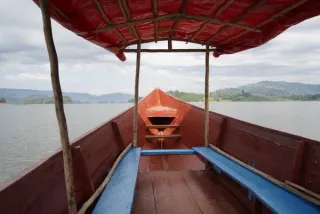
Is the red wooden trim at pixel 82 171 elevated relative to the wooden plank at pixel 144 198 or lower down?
elevated

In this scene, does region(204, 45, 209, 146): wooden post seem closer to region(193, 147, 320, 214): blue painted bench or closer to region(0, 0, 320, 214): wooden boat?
region(0, 0, 320, 214): wooden boat

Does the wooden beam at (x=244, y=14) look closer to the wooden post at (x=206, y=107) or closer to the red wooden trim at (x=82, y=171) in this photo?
the wooden post at (x=206, y=107)

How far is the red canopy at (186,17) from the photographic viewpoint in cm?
229

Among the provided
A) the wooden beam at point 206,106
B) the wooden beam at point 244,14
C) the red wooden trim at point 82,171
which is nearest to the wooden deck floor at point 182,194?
the wooden beam at point 206,106

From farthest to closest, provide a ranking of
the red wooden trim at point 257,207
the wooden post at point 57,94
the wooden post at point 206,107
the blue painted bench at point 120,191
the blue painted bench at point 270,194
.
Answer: the wooden post at point 206,107 < the red wooden trim at point 257,207 < the blue painted bench at point 120,191 < the blue painted bench at point 270,194 < the wooden post at point 57,94

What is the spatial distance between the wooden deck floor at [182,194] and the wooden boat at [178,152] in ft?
0.05

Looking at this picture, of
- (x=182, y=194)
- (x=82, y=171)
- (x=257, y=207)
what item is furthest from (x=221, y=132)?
(x=82, y=171)

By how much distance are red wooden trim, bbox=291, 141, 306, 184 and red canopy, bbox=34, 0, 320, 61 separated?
4.08ft

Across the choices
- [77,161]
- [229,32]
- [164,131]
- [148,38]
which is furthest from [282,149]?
[164,131]

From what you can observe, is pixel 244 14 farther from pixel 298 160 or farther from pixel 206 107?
pixel 206 107

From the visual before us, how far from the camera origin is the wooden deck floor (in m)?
3.07

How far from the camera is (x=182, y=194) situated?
3521 mm

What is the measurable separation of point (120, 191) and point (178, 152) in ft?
6.61

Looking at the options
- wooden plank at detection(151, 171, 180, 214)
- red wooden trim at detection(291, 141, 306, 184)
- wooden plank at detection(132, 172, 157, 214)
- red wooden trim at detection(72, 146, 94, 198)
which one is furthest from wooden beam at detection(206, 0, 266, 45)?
wooden plank at detection(132, 172, 157, 214)
